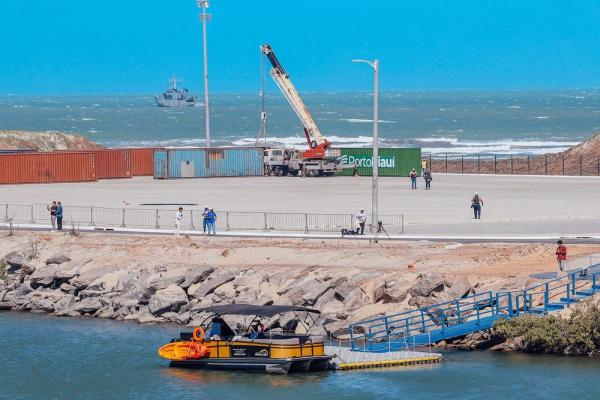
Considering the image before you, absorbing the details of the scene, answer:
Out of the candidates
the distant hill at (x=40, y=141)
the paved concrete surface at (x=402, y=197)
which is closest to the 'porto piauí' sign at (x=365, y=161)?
the paved concrete surface at (x=402, y=197)

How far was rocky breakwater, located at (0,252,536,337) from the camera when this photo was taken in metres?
41.2

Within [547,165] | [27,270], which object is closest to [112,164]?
[547,165]

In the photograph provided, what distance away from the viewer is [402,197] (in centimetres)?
7331

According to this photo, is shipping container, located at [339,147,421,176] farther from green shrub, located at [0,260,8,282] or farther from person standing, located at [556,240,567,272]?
person standing, located at [556,240,567,272]

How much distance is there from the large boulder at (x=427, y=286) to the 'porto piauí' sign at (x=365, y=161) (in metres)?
51.5

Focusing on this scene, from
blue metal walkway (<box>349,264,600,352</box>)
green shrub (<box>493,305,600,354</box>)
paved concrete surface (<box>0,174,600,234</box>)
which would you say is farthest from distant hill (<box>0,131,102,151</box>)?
green shrub (<box>493,305,600,354</box>)

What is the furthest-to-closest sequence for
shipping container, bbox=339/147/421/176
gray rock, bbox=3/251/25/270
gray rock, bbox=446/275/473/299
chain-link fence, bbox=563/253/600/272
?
1. shipping container, bbox=339/147/421/176
2. gray rock, bbox=3/251/25/270
3. chain-link fence, bbox=563/253/600/272
4. gray rock, bbox=446/275/473/299

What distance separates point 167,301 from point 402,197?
102 ft

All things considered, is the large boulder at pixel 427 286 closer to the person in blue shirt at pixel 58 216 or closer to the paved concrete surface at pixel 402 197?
the paved concrete surface at pixel 402 197

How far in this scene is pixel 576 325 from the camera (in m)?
36.9

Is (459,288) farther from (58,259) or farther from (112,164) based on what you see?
(112,164)

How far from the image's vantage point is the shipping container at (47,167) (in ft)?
269

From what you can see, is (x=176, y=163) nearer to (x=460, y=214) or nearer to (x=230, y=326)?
(x=460, y=214)

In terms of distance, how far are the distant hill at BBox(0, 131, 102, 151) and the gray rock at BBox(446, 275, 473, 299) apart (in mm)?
65534
